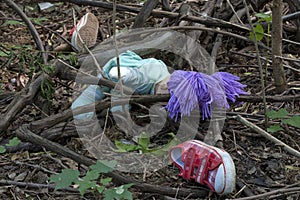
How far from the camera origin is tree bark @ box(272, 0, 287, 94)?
2.33 m

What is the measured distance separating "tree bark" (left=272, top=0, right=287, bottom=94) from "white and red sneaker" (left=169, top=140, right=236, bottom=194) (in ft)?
2.20

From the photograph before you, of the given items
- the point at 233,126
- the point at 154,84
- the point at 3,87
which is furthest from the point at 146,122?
the point at 3,87

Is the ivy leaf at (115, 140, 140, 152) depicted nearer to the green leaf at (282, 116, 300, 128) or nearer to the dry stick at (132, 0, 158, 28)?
the green leaf at (282, 116, 300, 128)

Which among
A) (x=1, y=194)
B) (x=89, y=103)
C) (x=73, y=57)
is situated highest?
(x=73, y=57)

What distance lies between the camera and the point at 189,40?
111 inches

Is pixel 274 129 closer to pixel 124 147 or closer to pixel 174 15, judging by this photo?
pixel 124 147

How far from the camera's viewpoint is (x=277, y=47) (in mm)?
2385

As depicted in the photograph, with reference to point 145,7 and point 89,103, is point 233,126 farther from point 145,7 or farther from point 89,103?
point 145,7

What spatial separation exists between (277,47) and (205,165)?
80 centimetres

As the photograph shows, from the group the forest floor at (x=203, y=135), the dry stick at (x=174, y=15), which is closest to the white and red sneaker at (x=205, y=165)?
the forest floor at (x=203, y=135)

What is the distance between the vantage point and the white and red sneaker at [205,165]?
1808 millimetres

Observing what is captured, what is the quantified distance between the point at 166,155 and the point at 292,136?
536 millimetres

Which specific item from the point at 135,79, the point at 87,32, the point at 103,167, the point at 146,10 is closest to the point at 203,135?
the point at 135,79

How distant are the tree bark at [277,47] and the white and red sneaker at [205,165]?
0.67 m
